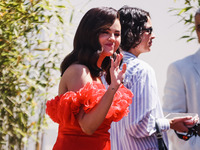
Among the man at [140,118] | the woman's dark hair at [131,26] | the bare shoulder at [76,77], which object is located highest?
the woman's dark hair at [131,26]

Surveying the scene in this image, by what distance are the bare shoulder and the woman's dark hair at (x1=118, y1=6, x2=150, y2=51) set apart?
0.68 meters

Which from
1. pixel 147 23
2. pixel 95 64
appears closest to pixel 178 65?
pixel 147 23

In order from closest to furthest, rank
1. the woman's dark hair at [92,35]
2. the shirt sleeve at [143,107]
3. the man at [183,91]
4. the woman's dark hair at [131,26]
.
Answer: the woman's dark hair at [92,35] → the shirt sleeve at [143,107] → the woman's dark hair at [131,26] → the man at [183,91]

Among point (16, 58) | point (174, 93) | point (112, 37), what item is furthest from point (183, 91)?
point (16, 58)

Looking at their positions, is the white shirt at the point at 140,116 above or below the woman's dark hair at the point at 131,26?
below

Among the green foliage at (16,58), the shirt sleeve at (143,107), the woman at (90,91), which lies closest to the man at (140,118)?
the shirt sleeve at (143,107)

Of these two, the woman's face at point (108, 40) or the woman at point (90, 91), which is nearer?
the woman at point (90, 91)

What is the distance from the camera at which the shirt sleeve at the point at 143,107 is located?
222cm

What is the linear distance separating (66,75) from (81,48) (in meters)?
0.16

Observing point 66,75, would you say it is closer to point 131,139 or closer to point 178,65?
point 131,139

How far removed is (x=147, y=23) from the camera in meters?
2.53

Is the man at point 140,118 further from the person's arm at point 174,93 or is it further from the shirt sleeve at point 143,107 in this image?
the person's arm at point 174,93

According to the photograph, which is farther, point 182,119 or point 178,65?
point 178,65

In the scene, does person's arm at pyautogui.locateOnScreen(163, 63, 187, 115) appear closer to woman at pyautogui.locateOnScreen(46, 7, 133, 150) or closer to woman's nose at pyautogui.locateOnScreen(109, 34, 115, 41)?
woman at pyautogui.locateOnScreen(46, 7, 133, 150)
